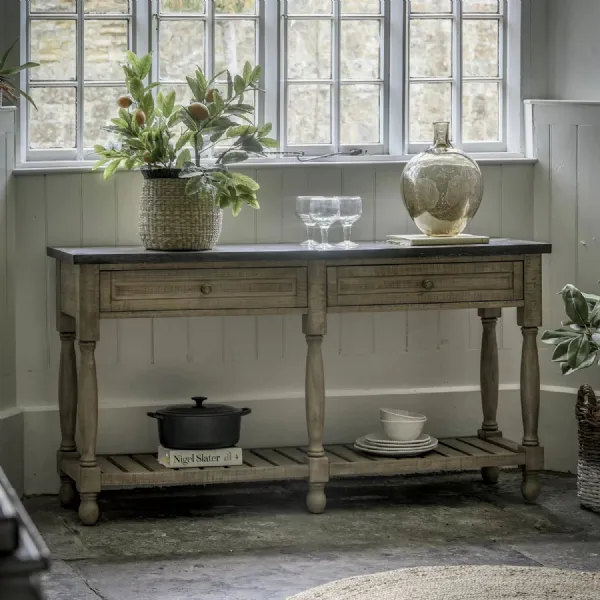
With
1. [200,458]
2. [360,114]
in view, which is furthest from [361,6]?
[200,458]

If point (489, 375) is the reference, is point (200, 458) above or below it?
below

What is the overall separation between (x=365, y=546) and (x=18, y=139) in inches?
80.4

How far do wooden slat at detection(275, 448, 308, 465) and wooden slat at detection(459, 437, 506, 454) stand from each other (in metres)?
0.70

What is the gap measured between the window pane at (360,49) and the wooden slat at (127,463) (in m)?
1.79

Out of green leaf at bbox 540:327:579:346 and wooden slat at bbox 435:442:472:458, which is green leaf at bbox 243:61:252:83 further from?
wooden slat at bbox 435:442:472:458

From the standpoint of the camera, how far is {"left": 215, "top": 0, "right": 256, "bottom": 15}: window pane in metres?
4.52

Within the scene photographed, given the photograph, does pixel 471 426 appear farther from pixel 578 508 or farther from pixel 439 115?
pixel 439 115

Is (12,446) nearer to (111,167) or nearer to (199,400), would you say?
(199,400)

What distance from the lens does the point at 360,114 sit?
470 cm

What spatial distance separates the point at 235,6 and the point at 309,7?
31 cm

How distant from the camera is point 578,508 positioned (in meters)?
4.15

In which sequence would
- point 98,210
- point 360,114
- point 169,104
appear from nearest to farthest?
point 169,104, point 98,210, point 360,114

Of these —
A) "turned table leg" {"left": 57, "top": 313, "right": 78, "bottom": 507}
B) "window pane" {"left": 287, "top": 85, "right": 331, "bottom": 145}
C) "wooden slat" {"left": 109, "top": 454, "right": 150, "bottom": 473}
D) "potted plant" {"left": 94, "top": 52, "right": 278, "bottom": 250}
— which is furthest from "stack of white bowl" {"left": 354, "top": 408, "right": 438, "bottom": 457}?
"window pane" {"left": 287, "top": 85, "right": 331, "bottom": 145}

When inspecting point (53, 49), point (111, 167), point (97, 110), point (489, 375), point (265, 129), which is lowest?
point (489, 375)
